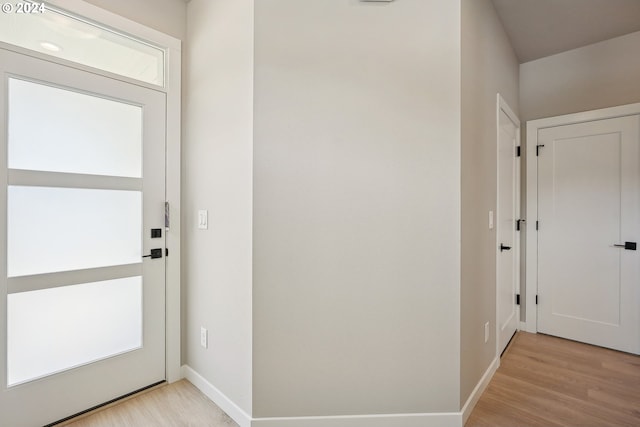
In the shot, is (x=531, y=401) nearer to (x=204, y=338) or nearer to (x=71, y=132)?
(x=204, y=338)

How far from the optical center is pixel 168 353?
2084 mm

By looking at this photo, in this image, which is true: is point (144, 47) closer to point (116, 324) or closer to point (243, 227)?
point (243, 227)

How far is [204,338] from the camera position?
1.98m

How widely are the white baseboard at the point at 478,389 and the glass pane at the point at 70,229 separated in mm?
2287

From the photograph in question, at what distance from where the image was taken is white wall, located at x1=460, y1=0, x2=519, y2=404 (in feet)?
→ 5.57

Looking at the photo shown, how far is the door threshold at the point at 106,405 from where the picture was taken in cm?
168

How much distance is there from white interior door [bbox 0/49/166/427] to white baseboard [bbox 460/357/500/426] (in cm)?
202

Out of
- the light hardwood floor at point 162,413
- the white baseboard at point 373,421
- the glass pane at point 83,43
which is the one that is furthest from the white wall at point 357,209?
the glass pane at point 83,43

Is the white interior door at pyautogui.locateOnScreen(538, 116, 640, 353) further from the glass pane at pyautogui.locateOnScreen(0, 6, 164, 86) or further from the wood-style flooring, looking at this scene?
the glass pane at pyautogui.locateOnScreen(0, 6, 164, 86)

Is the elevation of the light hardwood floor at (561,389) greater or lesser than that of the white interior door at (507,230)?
lesser

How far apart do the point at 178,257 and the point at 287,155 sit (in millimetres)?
1210

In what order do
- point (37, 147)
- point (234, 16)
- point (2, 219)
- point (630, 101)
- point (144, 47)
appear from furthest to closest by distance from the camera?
point (630, 101) → point (144, 47) → point (234, 16) → point (37, 147) → point (2, 219)

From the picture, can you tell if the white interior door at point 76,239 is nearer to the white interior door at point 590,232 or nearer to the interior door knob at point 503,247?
the interior door knob at point 503,247

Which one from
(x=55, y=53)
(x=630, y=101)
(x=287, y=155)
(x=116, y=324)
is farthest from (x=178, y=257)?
(x=630, y=101)
